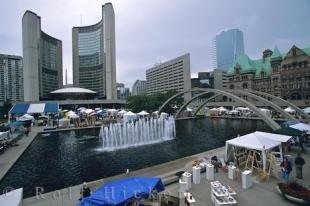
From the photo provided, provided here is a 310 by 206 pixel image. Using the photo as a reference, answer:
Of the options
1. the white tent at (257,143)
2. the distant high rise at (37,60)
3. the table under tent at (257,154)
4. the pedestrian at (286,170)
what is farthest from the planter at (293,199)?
the distant high rise at (37,60)

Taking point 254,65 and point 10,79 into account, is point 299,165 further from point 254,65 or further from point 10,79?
point 10,79

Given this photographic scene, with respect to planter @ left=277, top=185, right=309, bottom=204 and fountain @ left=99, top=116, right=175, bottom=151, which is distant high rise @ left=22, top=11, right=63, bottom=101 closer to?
fountain @ left=99, top=116, right=175, bottom=151

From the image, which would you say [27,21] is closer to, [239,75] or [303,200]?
[239,75]

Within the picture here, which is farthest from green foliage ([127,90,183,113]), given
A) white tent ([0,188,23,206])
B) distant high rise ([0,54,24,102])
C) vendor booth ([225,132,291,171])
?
distant high rise ([0,54,24,102])

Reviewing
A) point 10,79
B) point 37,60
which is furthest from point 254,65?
point 10,79

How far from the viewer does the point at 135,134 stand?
37250 mm

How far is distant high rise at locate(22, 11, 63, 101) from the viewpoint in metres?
133

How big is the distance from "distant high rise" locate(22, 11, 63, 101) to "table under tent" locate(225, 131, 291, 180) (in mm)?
138436

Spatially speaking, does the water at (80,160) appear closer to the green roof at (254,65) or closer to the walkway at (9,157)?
the walkway at (9,157)

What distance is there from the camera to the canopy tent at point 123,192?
318 inches

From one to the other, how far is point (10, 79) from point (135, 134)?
601 feet

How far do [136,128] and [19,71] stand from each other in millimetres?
189838

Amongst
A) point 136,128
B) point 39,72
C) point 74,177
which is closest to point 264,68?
point 136,128

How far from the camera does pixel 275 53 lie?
9400cm
